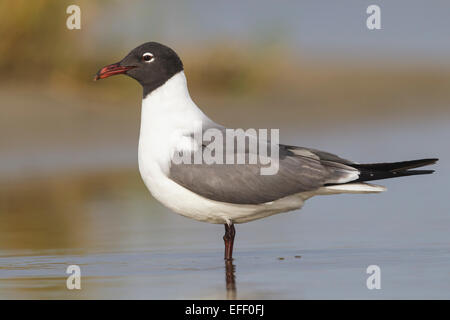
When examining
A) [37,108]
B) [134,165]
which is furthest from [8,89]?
[134,165]

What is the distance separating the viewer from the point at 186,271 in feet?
23.8

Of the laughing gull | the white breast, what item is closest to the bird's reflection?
the laughing gull

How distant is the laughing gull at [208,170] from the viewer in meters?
7.51

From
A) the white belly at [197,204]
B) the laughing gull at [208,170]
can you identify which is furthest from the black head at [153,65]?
the white belly at [197,204]

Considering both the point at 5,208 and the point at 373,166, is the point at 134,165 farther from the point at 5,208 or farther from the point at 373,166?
the point at 373,166

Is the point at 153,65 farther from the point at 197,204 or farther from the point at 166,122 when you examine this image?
the point at 197,204

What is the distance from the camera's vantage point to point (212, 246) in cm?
831

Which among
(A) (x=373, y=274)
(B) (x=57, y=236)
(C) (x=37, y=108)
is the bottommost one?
(A) (x=373, y=274)

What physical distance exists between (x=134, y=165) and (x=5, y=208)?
3.53m

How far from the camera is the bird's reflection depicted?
649 cm

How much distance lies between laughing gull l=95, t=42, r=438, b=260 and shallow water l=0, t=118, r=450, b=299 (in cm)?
39

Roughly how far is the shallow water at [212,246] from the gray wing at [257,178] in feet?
1.52

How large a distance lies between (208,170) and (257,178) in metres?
0.35

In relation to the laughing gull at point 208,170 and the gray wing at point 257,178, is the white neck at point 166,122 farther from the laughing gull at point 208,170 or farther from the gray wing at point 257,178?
the gray wing at point 257,178
